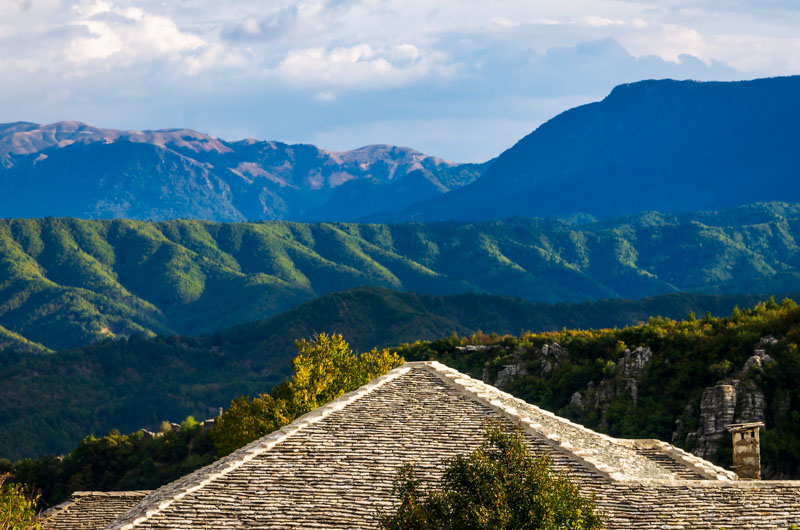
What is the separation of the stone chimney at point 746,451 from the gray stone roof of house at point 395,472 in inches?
78.1

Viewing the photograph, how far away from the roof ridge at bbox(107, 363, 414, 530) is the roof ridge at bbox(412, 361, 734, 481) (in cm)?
A: 198

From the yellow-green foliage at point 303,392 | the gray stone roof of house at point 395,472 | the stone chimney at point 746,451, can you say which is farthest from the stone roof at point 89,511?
the stone chimney at point 746,451

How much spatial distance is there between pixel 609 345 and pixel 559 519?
48044 mm

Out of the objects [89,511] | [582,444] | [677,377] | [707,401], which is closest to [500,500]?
[582,444]

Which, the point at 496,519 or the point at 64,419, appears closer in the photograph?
the point at 496,519

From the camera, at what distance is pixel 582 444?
20562 mm

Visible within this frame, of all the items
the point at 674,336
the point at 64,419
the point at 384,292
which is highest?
the point at 384,292

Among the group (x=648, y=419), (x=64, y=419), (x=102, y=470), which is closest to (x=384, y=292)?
(x=64, y=419)

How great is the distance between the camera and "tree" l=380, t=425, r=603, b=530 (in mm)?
14406

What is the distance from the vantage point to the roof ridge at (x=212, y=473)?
58.7ft

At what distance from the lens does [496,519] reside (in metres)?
14.4

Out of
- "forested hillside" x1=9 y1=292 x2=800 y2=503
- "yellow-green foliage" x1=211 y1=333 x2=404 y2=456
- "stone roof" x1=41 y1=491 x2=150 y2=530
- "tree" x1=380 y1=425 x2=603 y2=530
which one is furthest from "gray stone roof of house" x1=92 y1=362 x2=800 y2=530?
"forested hillside" x1=9 y1=292 x2=800 y2=503

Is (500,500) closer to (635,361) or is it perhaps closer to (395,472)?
(395,472)

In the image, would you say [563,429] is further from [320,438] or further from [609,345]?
[609,345]
